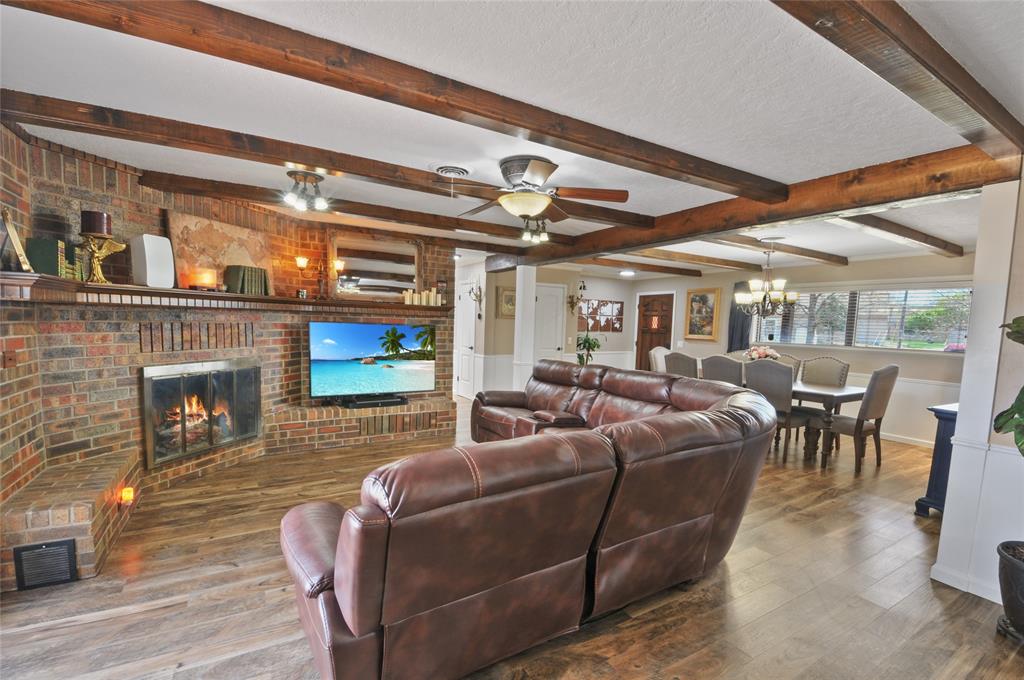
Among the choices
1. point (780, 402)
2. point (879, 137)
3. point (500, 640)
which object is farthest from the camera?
point (780, 402)

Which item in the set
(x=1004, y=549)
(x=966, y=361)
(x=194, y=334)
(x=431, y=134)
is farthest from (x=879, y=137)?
(x=194, y=334)

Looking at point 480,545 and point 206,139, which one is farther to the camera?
point 206,139

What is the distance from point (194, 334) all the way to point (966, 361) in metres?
5.08

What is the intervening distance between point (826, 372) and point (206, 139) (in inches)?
235

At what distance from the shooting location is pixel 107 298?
2.80 metres

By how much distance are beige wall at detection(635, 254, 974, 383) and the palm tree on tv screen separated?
5149 mm

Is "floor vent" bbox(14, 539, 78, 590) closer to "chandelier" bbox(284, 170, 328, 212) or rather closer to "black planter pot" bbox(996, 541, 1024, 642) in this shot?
"chandelier" bbox(284, 170, 328, 212)

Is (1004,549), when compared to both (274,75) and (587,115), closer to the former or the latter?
(587,115)

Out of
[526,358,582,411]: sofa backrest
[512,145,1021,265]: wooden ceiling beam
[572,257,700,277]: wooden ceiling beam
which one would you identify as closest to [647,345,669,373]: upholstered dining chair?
[572,257,700,277]: wooden ceiling beam

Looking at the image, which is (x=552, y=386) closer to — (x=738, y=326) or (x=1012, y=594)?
(x=1012, y=594)

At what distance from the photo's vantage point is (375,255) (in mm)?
5074

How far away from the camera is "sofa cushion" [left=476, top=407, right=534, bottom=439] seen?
4.22 metres

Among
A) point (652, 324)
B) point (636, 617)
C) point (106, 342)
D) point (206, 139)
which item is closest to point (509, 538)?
point (636, 617)

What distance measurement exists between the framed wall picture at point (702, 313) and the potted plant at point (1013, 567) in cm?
548
